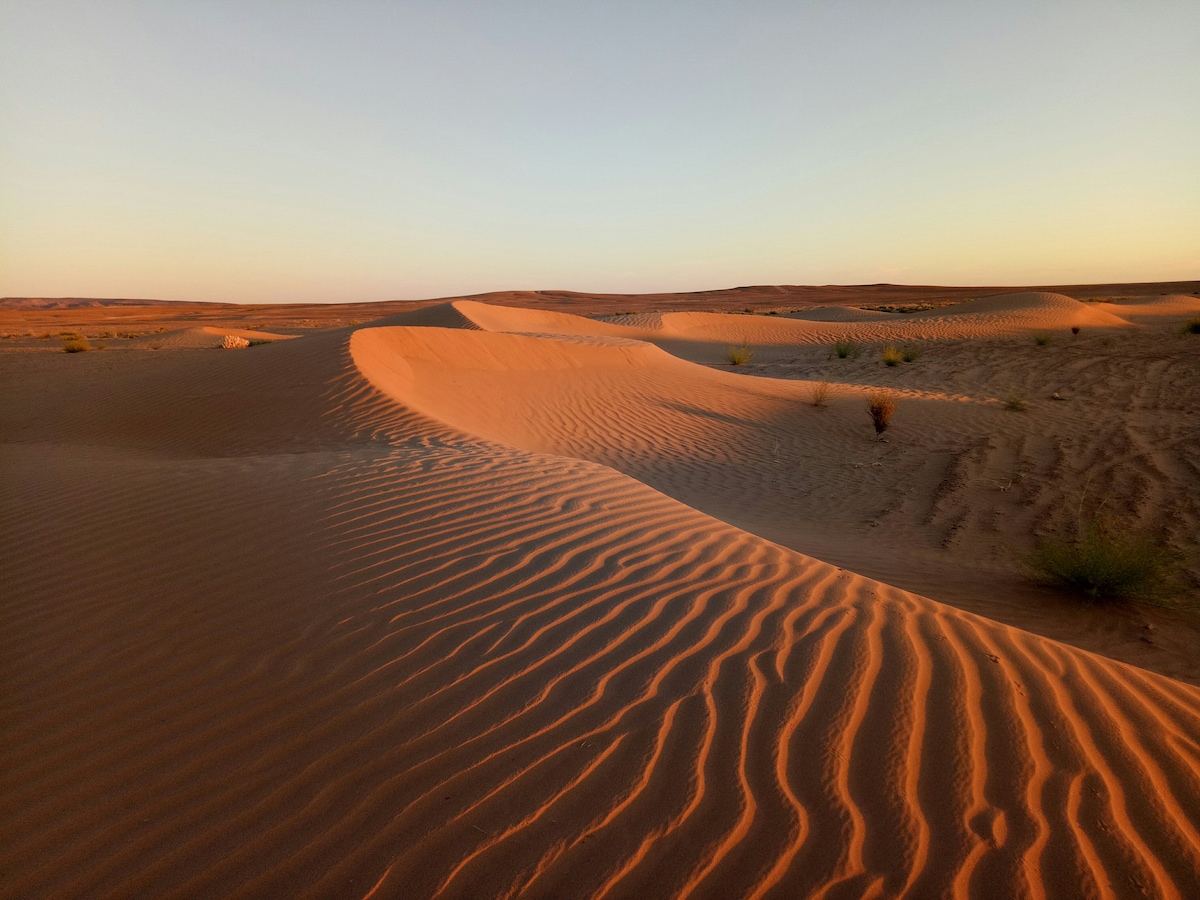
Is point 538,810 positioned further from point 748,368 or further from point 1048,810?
point 748,368

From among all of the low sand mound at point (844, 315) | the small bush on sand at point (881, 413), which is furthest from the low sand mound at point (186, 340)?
the low sand mound at point (844, 315)

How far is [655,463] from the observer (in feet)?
28.5

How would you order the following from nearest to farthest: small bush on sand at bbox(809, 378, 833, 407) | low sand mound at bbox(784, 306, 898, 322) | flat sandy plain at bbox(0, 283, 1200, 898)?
flat sandy plain at bbox(0, 283, 1200, 898) < small bush on sand at bbox(809, 378, 833, 407) < low sand mound at bbox(784, 306, 898, 322)

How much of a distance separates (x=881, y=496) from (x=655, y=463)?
2.85m

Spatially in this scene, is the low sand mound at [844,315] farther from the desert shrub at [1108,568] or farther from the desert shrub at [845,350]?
the desert shrub at [1108,568]

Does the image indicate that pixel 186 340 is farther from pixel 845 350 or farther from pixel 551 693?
pixel 551 693

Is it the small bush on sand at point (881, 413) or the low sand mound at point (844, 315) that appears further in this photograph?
the low sand mound at point (844, 315)

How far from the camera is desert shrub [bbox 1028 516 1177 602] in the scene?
4.52 meters

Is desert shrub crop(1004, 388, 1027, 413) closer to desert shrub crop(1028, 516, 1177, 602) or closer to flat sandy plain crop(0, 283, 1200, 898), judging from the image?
flat sandy plain crop(0, 283, 1200, 898)

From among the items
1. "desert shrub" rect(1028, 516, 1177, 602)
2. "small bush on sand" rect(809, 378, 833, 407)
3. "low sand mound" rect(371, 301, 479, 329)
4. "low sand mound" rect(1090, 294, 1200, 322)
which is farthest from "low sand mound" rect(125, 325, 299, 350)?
"low sand mound" rect(1090, 294, 1200, 322)

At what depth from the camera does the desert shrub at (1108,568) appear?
4.52 m

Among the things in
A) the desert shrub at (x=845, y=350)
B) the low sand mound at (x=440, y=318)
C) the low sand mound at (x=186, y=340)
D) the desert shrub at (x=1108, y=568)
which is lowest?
the desert shrub at (x=845, y=350)

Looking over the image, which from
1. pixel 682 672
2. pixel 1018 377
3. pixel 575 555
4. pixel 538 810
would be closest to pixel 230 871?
pixel 538 810

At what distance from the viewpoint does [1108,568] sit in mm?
4562
